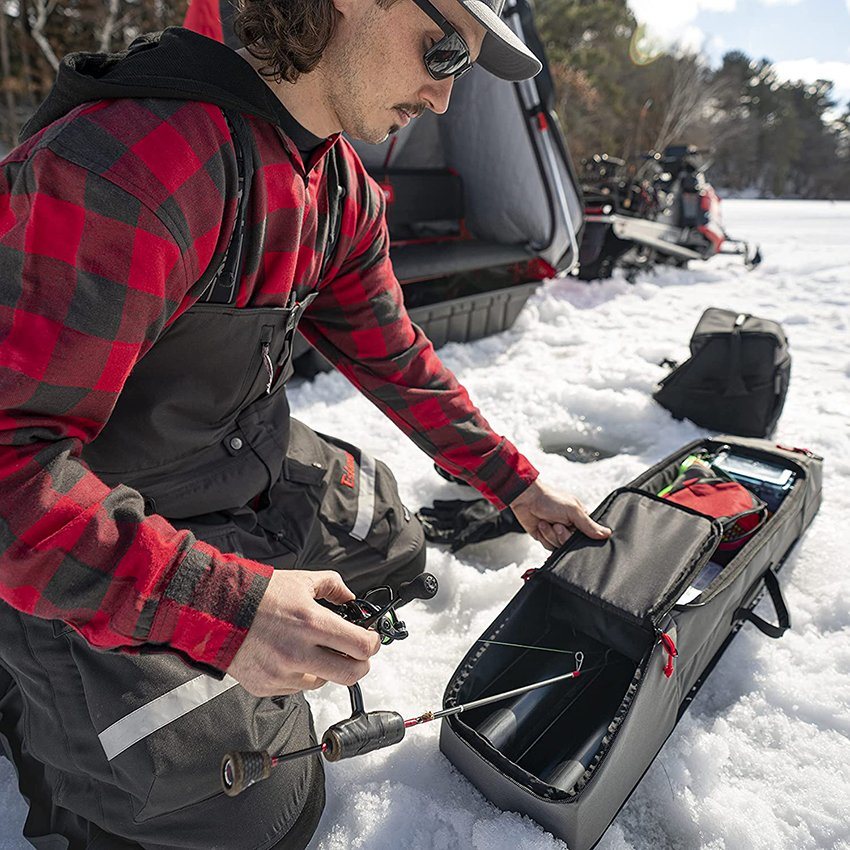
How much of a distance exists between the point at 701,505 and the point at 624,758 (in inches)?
36.4

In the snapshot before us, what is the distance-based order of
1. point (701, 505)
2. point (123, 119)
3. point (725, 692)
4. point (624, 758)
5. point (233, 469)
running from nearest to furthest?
point (123, 119)
point (624, 758)
point (233, 469)
point (725, 692)
point (701, 505)

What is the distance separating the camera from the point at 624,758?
133cm

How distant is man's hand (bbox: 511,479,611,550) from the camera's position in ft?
5.55

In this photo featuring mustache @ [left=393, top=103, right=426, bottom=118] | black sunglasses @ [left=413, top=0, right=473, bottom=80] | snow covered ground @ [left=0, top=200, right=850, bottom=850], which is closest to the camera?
black sunglasses @ [left=413, top=0, right=473, bottom=80]

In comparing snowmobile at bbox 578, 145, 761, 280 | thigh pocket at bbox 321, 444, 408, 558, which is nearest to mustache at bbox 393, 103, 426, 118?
thigh pocket at bbox 321, 444, 408, 558

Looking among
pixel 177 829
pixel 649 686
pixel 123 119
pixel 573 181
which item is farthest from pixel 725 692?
pixel 573 181

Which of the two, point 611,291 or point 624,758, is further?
point 611,291

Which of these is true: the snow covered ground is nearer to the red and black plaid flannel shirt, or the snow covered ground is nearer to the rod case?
the rod case

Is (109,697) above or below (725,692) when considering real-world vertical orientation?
above

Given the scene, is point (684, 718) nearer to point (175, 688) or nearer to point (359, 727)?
point (359, 727)

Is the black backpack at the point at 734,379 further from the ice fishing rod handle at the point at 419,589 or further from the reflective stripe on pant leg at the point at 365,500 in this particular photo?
the ice fishing rod handle at the point at 419,589

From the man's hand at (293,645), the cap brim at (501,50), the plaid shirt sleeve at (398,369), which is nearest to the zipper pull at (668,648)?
the plaid shirt sleeve at (398,369)

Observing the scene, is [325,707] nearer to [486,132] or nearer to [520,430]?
[520,430]

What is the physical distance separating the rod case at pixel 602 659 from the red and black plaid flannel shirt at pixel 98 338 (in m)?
0.72
